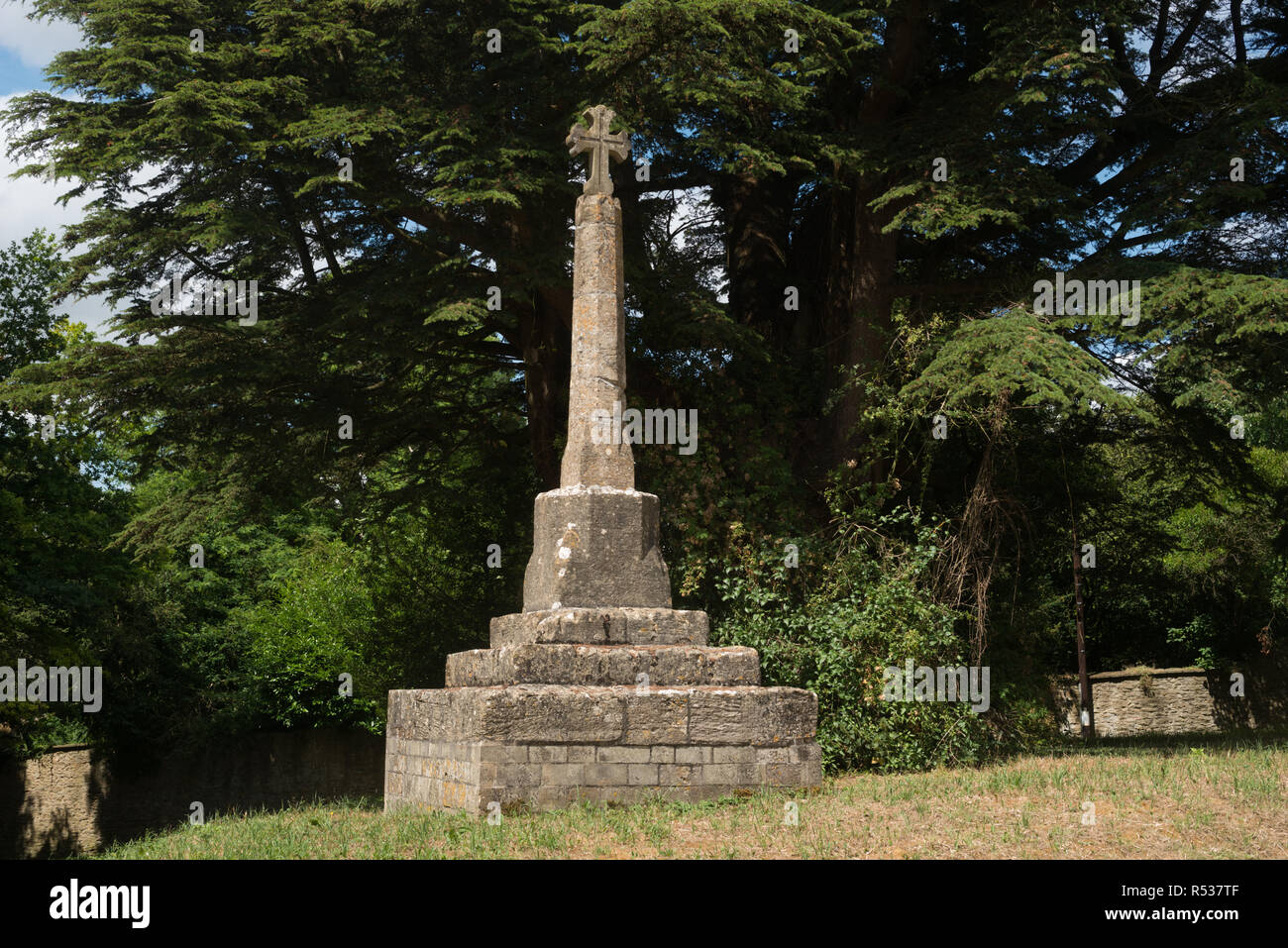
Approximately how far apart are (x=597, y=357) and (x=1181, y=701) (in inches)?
660

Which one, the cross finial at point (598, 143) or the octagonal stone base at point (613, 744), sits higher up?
the cross finial at point (598, 143)

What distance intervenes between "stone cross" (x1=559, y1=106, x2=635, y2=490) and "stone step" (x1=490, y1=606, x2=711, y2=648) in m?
1.08

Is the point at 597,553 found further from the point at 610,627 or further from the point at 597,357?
the point at 597,357

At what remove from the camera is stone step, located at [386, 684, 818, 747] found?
800cm

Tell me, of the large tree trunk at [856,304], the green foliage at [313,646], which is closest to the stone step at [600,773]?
the large tree trunk at [856,304]

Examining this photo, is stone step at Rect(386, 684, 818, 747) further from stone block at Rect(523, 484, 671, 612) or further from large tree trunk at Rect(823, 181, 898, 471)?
large tree trunk at Rect(823, 181, 898, 471)

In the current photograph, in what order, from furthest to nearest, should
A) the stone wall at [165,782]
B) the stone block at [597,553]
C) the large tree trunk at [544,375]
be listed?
1. the stone wall at [165,782]
2. the large tree trunk at [544,375]
3. the stone block at [597,553]

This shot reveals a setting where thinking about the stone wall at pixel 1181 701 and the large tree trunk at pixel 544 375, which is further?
the stone wall at pixel 1181 701

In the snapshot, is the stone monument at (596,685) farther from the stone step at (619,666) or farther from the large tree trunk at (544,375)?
→ the large tree trunk at (544,375)

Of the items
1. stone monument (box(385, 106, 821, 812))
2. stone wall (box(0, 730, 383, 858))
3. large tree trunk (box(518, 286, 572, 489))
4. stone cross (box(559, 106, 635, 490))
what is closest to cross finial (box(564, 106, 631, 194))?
stone cross (box(559, 106, 635, 490))

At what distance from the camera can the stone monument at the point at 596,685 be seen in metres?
8.04

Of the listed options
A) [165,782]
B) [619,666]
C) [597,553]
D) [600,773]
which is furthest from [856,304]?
[165,782]

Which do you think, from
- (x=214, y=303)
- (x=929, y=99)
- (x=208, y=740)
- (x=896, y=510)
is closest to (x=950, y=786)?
(x=896, y=510)

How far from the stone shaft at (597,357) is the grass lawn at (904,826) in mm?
2700
